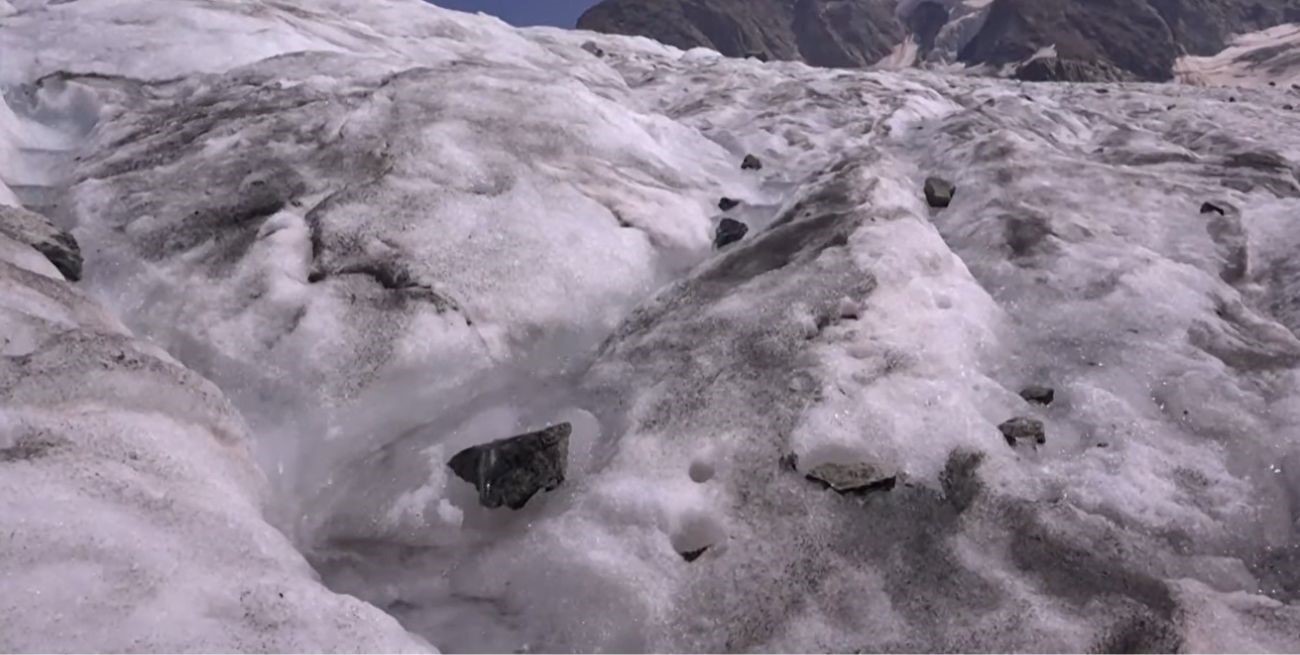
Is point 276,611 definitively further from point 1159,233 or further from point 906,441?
point 1159,233

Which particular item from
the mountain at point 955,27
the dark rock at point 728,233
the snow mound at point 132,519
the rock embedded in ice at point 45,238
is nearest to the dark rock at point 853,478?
the snow mound at point 132,519

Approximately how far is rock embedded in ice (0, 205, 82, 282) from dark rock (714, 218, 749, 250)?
455cm

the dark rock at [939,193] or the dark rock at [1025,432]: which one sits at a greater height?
the dark rock at [1025,432]

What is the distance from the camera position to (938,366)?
16.7 feet

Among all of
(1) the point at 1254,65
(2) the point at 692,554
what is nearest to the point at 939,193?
(2) the point at 692,554

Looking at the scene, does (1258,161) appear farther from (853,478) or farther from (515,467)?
(515,467)

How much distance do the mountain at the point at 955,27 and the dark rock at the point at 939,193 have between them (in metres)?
59.3

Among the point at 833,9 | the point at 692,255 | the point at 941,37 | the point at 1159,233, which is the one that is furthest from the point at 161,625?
the point at 833,9

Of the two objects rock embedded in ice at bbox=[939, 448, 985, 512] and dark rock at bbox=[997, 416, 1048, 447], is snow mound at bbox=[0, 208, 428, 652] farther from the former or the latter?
dark rock at bbox=[997, 416, 1048, 447]

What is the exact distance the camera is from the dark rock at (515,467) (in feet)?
14.1

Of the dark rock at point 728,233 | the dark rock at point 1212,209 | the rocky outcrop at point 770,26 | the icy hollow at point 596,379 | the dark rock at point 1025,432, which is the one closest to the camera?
the icy hollow at point 596,379

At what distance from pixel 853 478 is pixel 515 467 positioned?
167 centimetres

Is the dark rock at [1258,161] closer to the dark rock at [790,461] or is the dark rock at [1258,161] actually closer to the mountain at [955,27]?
the dark rock at [790,461]

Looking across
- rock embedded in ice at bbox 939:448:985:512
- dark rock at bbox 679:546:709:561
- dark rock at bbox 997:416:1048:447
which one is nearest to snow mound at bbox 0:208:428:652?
dark rock at bbox 679:546:709:561
